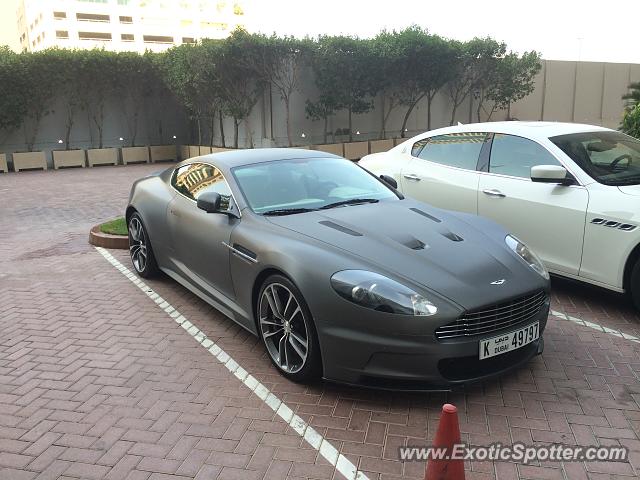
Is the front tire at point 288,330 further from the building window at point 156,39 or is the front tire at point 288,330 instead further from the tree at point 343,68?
the building window at point 156,39

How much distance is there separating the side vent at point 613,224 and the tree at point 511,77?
21.3 meters

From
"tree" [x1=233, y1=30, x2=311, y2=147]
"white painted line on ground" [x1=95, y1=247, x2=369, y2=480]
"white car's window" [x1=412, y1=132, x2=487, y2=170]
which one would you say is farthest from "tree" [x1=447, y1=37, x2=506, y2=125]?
"white painted line on ground" [x1=95, y1=247, x2=369, y2=480]

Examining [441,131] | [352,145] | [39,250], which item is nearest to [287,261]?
[441,131]

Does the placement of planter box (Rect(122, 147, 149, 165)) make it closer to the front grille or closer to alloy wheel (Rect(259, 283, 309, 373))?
alloy wheel (Rect(259, 283, 309, 373))

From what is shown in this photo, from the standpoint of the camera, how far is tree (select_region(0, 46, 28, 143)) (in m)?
19.9

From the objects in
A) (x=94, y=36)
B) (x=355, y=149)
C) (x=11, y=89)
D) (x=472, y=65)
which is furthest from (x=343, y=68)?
(x=94, y=36)

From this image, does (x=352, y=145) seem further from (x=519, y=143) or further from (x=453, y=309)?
(x=453, y=309)

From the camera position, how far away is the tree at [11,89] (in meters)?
19.9

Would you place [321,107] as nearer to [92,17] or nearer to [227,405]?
[227,405]

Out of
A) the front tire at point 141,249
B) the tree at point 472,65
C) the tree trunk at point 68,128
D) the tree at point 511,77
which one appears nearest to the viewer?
the front tire at point 141,249

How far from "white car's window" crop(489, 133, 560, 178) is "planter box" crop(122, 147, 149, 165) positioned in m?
20.8

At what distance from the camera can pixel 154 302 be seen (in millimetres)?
5258

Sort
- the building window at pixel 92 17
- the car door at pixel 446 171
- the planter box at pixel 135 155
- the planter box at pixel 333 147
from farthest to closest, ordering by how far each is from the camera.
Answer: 1. the building window at pixel 92 17
2. the planter box at pixel 135 155
3. the planter box at pixel 333 147
4. the car door at pixel 446 171

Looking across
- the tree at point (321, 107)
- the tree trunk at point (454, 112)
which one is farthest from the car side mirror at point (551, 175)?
the tree trunk at point (454, 112)
